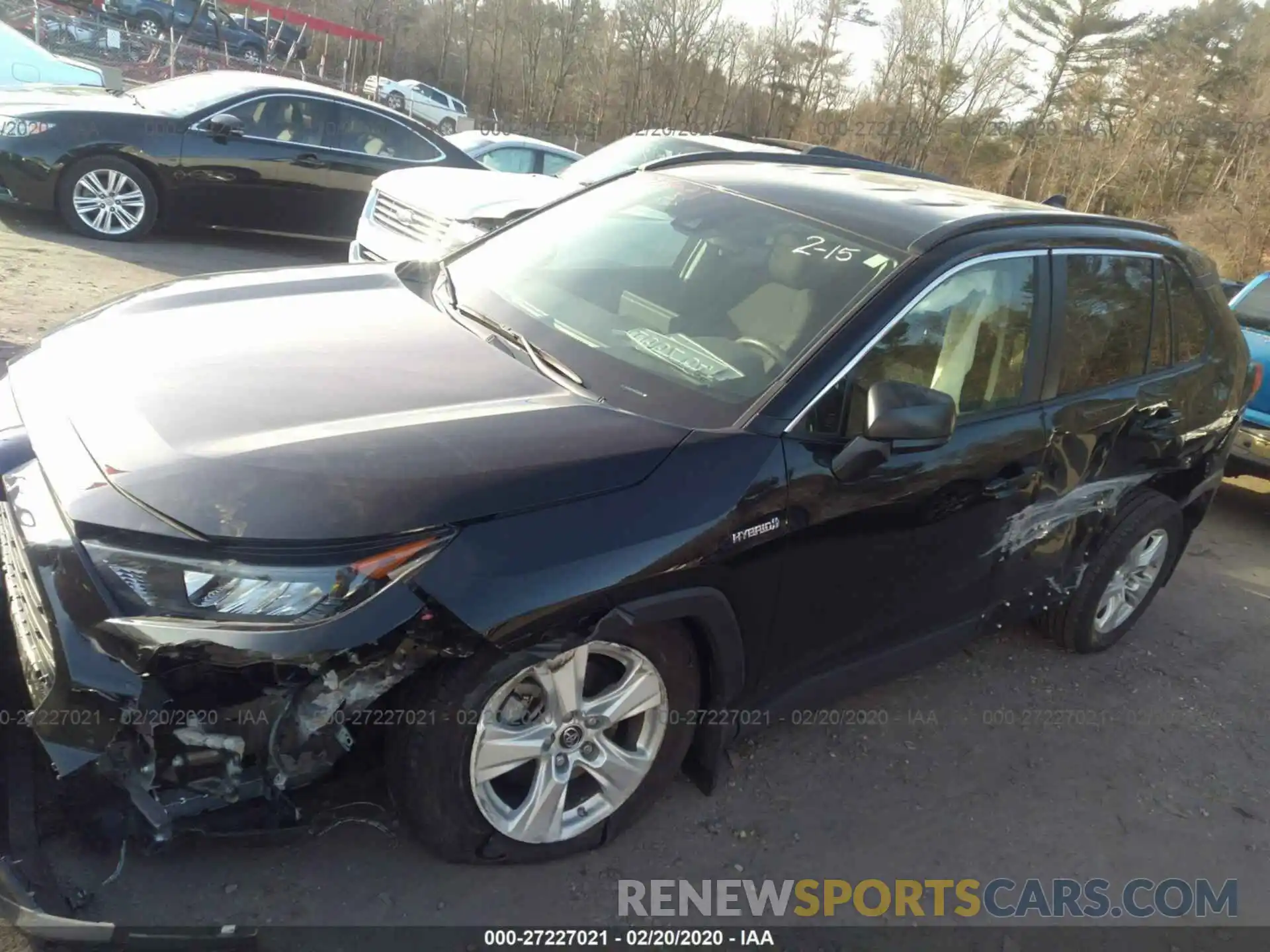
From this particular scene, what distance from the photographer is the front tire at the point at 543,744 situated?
2.25m

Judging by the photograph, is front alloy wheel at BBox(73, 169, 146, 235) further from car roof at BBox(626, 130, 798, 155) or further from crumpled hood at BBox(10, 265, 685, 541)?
crumpled hood at BBox(10, 265, 685, 541)

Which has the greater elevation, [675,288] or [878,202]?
[878,202]

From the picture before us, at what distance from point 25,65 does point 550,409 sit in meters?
10.2

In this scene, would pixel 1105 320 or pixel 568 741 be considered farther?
pixel 1105 320

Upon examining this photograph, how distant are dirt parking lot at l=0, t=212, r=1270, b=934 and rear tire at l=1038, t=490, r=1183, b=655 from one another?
140 mm

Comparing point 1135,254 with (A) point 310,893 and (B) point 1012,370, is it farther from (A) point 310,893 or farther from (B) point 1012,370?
(A) point 310,893

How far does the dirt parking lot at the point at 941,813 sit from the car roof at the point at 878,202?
1762mm

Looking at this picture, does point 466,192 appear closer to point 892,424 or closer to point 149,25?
point 892,424

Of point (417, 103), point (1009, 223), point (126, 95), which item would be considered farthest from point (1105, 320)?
point (417, 103)

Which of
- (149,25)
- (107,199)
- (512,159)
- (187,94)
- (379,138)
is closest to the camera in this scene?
(107,199)

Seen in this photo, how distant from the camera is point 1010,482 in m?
3.23

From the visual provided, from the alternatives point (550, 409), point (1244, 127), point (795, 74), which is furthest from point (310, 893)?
point (795, 74)

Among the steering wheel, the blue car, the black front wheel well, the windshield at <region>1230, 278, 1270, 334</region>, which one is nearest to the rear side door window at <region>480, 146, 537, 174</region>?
the black front wheel well

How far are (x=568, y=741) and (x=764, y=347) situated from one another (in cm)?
126
